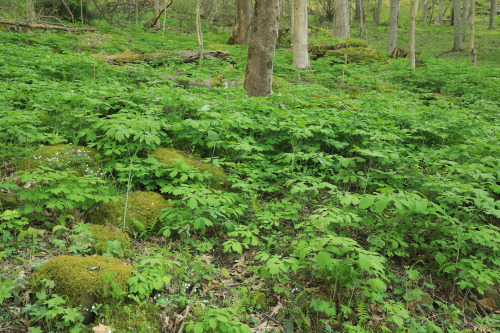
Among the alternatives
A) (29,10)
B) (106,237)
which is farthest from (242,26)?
(106,237)

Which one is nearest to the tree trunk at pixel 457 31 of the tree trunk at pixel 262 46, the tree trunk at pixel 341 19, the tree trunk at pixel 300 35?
the tree trunk at pixel 341 19

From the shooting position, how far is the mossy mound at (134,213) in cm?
353

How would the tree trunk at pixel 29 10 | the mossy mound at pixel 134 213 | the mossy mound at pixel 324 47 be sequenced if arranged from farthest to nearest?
the mossy mound at pixel 324 47 < the tree trunk at pixel 29 10 < the mossy mound at pixel 134 213

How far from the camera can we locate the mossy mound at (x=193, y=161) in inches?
171

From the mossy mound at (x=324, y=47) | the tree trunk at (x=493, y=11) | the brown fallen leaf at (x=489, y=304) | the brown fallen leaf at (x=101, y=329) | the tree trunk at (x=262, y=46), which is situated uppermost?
the tree trunk at (x=493, y=11)

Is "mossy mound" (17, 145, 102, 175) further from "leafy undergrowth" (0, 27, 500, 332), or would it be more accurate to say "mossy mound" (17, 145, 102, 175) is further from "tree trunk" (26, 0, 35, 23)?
"tree trunk" (26, 0, 35, 23)

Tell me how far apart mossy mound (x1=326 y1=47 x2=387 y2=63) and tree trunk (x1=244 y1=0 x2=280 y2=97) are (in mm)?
8306

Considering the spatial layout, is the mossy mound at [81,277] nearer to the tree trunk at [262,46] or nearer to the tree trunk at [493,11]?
the tree trunk at [262,46]

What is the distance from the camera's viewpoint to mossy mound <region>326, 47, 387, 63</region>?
14.2 m

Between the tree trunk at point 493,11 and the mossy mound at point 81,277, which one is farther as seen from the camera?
the tree trunk at point 493,11

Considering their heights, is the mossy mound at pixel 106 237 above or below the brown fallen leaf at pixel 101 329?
above

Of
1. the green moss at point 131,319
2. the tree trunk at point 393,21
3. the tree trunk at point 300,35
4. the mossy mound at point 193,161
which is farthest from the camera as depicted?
the tree trunk at point 393,21

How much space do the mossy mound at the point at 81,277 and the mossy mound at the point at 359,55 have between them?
13.7 metres

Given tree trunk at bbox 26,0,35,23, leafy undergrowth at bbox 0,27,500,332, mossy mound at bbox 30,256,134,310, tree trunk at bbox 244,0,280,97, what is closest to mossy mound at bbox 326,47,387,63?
tree trunk at bbox 244,0,280,97
